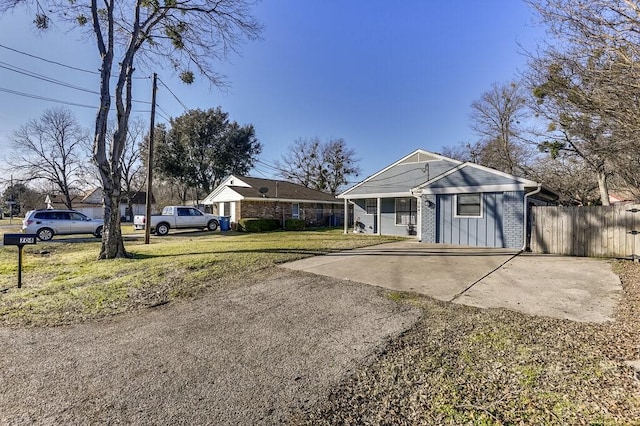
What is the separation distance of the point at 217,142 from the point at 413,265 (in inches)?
1203

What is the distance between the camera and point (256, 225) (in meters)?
19.8

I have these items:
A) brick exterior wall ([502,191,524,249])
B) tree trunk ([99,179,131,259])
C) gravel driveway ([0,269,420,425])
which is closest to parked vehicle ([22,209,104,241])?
tree trunk ([99,179,131,259])

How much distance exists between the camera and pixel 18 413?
2217mm

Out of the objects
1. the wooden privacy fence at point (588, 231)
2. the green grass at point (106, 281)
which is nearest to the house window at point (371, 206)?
the wooden privacy fence at point (588, 231)

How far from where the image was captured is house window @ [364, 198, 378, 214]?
699 inches

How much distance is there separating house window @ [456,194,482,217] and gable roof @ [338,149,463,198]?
355 centimetres

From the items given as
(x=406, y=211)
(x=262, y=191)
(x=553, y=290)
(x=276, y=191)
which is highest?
(x=276, y=191)

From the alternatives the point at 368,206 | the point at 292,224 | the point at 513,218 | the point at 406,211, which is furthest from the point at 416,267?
the point at 292,224

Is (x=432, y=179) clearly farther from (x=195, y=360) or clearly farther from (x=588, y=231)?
(x=195, y=360)

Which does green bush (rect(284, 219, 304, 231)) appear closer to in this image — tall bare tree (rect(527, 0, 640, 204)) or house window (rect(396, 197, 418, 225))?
house window (rect(396, 197, 418, 225))

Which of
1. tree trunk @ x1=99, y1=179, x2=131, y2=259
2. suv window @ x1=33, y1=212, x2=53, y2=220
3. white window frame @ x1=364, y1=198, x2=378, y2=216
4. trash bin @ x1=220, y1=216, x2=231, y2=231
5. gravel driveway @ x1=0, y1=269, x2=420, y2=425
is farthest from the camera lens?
trash bin @ x1=220, y1=216, x2=231, y2=231

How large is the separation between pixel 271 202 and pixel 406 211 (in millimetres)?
10194

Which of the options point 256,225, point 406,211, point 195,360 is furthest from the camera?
point 256,225

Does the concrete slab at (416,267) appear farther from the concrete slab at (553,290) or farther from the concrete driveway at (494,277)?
the concrete slab at (553,290)
